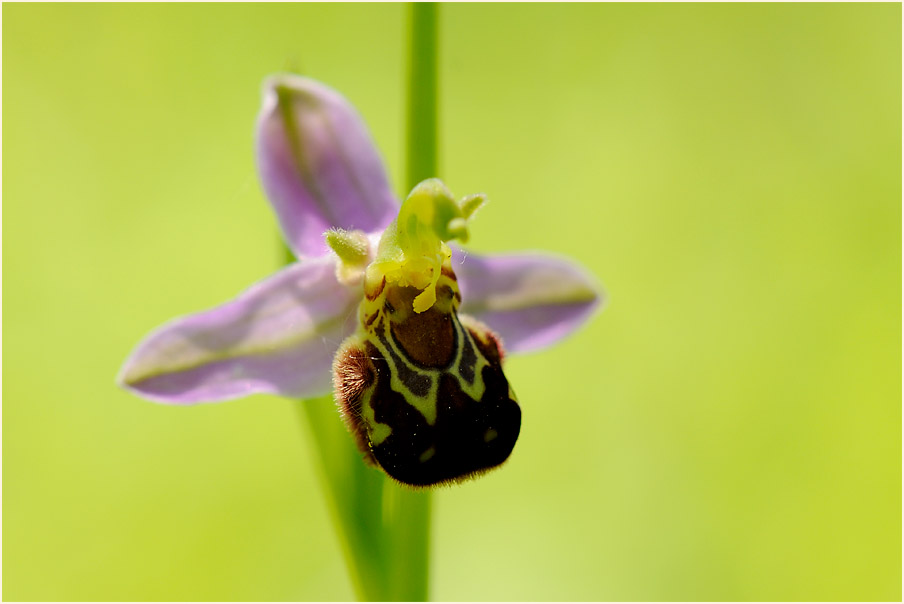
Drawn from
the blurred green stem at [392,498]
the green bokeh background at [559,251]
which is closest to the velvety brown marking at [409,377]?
the blurred green stem at [392,498]

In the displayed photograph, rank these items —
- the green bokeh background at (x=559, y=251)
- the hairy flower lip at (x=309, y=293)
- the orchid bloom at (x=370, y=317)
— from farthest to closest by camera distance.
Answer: the green bokeh background at (x=559, y=251)
the hairy flower lip at (x=309, y=293)
the orchid bloom at (x=370, y=317)

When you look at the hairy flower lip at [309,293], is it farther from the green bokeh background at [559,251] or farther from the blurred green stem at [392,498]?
the green bokeh background at [559,251]

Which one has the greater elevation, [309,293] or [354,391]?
[309,293]

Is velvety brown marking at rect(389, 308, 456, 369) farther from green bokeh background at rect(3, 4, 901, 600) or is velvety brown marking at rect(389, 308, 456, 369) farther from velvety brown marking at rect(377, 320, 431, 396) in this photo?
green bokeh background at rect(3, 4, 901, 600)

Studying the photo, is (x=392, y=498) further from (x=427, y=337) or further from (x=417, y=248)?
(x=417, y=248)

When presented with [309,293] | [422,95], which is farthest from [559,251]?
[422,95]

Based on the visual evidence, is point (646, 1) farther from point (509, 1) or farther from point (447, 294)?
point (447, 294)
